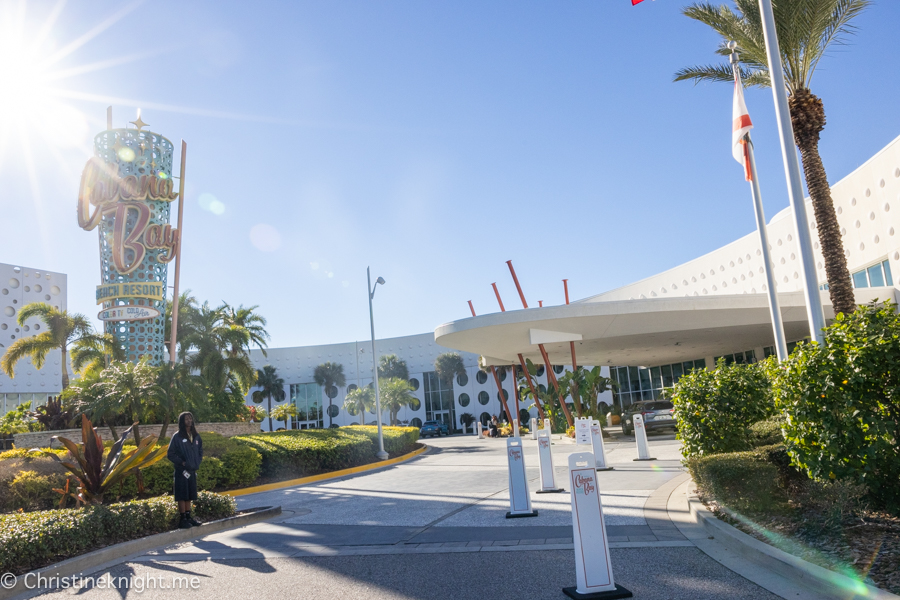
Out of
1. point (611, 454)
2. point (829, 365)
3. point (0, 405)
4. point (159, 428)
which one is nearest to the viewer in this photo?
point (829, 365)

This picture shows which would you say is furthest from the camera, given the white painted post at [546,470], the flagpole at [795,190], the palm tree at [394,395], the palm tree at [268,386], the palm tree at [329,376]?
the palm tree at [329,376]

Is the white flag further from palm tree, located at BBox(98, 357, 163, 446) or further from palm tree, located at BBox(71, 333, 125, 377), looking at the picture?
palm tree, located at BBox(71, 333, 125, 377)

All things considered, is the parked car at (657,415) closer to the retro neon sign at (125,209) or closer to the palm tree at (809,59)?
the palm tree at (809,59)

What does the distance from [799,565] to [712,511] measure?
2.54m

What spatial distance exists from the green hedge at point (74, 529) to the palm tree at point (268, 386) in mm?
58237

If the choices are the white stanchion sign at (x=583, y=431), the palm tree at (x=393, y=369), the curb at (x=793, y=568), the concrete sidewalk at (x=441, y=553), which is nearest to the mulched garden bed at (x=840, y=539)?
the curb at (x=793, y=568)

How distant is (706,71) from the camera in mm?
15781

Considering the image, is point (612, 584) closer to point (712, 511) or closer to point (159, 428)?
point (712, 511)

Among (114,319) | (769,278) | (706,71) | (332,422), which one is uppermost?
(706,71)

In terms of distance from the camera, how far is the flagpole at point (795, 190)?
25.0ft

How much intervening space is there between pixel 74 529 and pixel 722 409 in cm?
841

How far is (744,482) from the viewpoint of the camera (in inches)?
257

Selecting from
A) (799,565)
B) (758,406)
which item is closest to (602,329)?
(758,406)

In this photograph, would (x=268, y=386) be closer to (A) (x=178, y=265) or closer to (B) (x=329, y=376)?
(B) (x=329, y=376)
